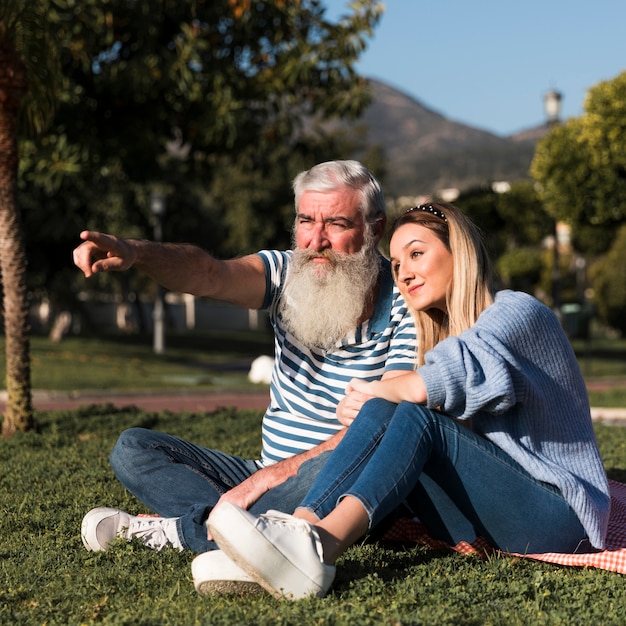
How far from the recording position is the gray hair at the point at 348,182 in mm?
4203

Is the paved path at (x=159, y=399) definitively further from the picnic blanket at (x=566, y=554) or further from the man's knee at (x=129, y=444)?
the picnic blanket at (x=566, y=554)

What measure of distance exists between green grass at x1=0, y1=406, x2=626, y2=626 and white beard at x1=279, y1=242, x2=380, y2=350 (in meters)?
0.87

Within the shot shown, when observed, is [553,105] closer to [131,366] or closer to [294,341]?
[131,366]

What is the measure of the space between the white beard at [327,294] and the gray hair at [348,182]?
17 centimetres

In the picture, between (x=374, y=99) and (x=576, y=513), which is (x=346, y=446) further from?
(x=374, y=99)

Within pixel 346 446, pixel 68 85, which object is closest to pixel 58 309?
Result: pixel 68 85

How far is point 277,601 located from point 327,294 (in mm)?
1399

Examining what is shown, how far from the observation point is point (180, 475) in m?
3.95

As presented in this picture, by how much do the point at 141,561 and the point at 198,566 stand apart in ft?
2.11

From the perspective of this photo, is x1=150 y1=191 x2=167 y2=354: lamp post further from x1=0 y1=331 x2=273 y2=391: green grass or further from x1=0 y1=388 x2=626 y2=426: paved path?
x1=0 y1=388 x2=626 y2=426: paved path

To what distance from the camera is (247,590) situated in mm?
3123

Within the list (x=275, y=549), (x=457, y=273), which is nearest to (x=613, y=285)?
(x=457, y=273)

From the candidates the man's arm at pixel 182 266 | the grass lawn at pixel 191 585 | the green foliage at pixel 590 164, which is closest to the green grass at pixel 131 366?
the green foliage at pixel 590 164

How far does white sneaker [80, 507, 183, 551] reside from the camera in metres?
3.86
